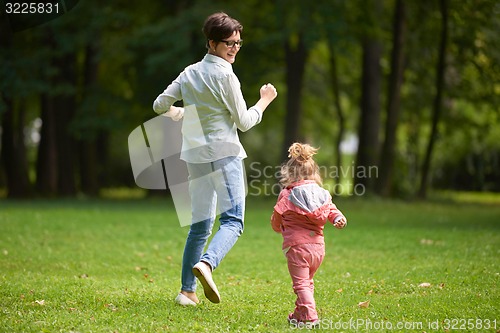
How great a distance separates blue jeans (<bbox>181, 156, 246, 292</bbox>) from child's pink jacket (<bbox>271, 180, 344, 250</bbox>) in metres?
0.45

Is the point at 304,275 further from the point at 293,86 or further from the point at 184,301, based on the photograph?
the point at 293,86

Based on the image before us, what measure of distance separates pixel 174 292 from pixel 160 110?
1.98 meters

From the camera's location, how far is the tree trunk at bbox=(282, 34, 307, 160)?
22781mm

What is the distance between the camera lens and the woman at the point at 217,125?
20.4ft

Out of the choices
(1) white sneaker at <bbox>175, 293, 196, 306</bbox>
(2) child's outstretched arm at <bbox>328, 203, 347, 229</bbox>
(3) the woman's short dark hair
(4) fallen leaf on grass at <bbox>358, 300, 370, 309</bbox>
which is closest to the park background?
(4) fallen leaf on grass at <bbox>358, 300, 370, 309</bbox>

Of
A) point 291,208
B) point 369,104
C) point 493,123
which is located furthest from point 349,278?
point 493,123

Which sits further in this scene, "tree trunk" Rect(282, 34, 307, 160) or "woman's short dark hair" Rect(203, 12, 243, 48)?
"tree trunk" Rect(282, 34, 307, 160)

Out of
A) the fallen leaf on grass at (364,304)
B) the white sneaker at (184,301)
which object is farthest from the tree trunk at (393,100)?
the white sneaker at (184,301)

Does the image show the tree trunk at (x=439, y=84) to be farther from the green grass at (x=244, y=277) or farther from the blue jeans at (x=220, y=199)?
the blue jeans at (x=220, y=199)

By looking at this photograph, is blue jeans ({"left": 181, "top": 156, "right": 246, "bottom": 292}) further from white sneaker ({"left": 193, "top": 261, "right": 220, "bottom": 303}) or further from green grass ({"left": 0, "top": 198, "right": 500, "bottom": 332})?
green grass ({"left": 0, "top": 198, "right": 500, "bottom": 332})

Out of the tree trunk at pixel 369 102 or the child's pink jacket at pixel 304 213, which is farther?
the tree trunk at pixel 369 102


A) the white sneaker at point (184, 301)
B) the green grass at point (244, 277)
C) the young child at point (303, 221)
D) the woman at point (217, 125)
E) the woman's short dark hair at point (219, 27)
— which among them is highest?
the woman's short dark hair at point (219, 27)

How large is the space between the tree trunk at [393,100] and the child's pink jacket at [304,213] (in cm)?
1637

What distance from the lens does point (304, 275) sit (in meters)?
5.84
